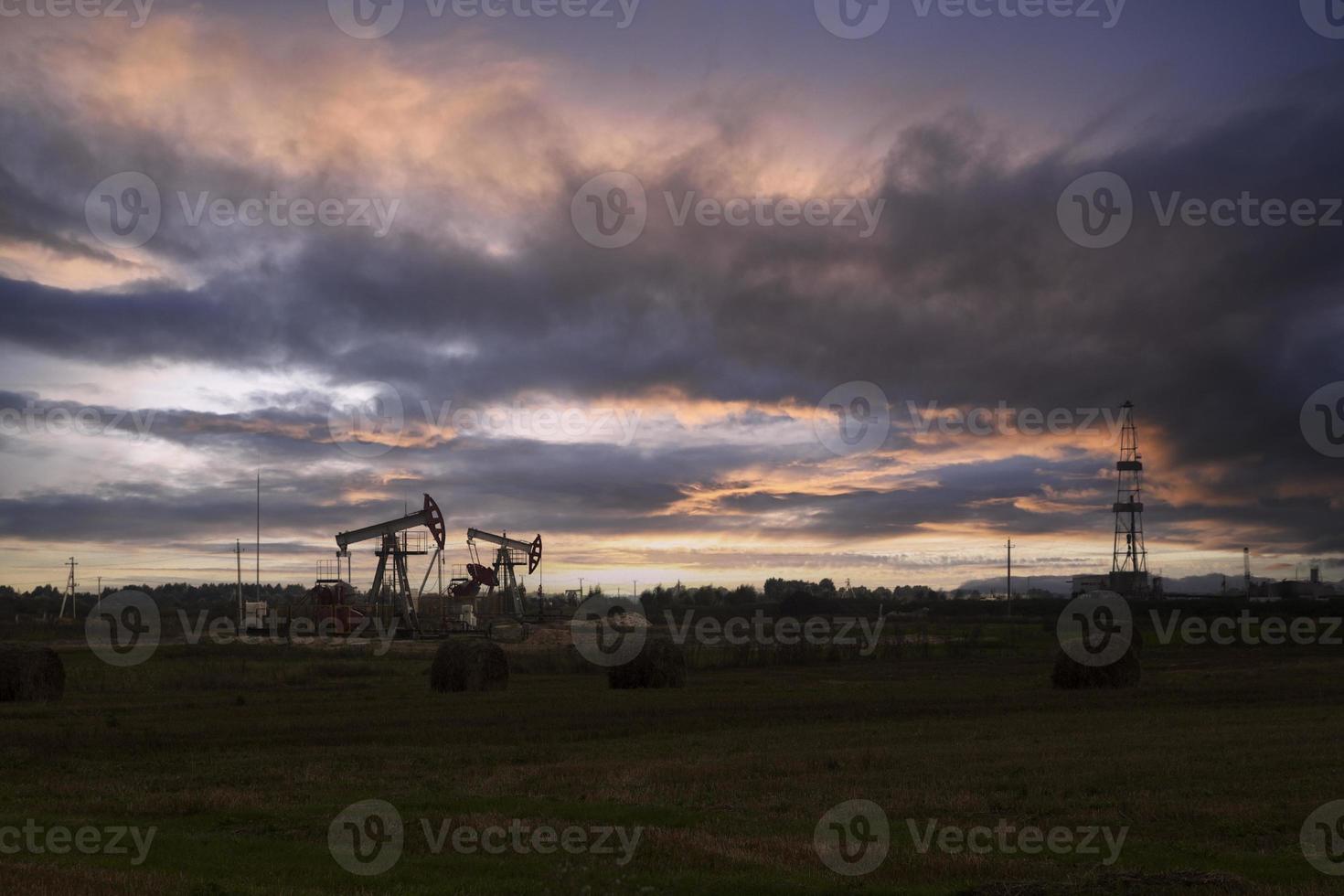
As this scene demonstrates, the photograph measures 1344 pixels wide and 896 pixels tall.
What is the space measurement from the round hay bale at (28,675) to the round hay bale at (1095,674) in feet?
116

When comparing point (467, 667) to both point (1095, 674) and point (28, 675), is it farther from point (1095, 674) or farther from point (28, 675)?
point (1095, 674)

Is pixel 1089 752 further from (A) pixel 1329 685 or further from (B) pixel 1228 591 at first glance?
(B) pixel 1228 591

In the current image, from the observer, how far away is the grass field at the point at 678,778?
42.2 ft

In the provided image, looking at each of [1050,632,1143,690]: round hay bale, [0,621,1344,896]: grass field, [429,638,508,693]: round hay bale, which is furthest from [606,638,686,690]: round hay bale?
[1050,632,1143,690]: round hay bale

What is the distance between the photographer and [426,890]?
12.2m

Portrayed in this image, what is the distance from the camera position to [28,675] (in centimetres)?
3812

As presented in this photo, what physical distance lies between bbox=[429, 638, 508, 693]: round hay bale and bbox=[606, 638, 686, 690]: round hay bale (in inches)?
178

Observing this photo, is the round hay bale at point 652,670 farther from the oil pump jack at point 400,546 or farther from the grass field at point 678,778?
the oil pump jack at point 400,546

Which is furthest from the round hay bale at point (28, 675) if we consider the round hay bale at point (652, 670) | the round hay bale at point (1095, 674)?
the round hay bale at point (1095, 674)

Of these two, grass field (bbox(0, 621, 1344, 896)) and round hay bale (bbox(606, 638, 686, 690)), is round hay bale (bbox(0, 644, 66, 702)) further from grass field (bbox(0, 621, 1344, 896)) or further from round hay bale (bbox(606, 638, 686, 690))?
round hay bale (bbox(606, 638, 686, 690))

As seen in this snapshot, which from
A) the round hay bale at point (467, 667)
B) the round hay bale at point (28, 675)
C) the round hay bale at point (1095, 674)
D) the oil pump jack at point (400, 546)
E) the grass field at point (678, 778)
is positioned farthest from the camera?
the oil pump jack at point (400, 546)

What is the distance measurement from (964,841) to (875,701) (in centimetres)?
2223

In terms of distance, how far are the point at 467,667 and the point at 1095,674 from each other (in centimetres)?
2318

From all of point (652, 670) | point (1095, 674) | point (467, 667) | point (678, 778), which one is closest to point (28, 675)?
point (467, 667)
